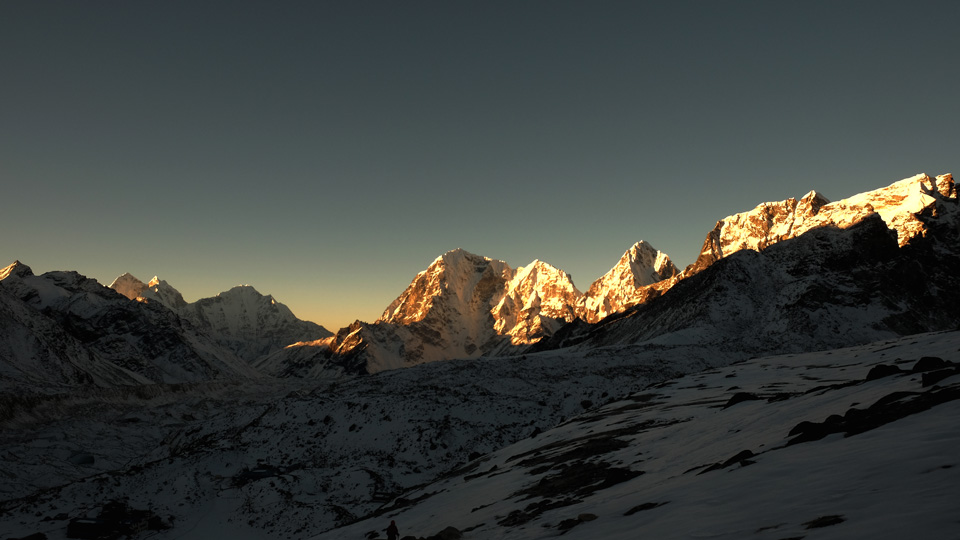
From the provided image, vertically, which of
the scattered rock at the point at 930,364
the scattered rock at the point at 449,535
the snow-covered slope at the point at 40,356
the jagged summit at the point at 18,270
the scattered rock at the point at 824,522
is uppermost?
the jagged summit at the point at 18,270

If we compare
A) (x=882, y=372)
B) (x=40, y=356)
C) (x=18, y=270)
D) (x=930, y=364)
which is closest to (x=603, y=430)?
(x=882, y=372)

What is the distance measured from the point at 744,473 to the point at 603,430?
15099 millimetres

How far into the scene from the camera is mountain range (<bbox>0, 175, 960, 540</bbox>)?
8938 mm

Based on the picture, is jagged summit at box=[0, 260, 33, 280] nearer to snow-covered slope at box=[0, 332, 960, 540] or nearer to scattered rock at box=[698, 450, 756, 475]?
snow-covered slope at box=[0, 332, 960, 540]

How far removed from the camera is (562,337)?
500ft

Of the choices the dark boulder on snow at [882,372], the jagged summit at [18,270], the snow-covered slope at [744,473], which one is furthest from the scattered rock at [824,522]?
the jagged summit at [18,270]

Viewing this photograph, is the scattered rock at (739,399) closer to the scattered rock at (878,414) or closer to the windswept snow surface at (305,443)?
the scattered rock at (878,414)

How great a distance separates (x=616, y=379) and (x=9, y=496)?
4786 cm

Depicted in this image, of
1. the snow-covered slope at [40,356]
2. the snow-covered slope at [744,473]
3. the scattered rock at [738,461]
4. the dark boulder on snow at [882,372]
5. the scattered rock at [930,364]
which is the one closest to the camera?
the snow-covered slope at [744,473]

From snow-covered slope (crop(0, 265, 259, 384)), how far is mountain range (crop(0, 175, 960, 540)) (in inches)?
1642

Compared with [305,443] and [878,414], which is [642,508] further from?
[305,443]

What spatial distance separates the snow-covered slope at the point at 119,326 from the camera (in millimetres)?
147625

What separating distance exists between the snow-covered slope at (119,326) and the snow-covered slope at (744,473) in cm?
14445

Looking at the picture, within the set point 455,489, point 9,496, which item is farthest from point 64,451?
point 455,489
